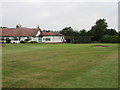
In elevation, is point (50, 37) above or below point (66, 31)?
below

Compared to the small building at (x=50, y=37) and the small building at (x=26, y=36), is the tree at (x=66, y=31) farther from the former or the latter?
the small building at (x=50, y=37)

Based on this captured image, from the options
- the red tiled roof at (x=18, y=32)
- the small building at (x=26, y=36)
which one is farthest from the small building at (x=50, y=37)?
the red tiled roof at (x=18, y=32)

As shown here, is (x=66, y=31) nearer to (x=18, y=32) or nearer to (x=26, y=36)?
(x=26, y=36)

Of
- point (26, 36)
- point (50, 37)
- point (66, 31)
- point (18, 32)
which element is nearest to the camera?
point (26, 36)

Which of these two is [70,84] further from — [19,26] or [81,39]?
[19,26]

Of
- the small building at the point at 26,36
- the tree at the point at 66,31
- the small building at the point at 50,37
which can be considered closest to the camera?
the small building at the point at 26,36

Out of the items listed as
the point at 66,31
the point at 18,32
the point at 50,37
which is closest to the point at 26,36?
the point at 18,32

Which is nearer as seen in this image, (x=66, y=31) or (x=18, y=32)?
(x=18, y=32)

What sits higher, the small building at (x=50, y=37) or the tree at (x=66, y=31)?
the tree at (x=66, y=31)

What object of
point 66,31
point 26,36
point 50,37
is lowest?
point 50,37

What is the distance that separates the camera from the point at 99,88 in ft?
15.4

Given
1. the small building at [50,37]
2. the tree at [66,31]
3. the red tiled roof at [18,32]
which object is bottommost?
the small building at [50,37]

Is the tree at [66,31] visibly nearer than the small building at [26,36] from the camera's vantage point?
No

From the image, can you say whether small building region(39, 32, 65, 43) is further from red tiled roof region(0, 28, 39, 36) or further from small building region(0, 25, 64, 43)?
red tiled roof region(0, 28, 39, 36)
